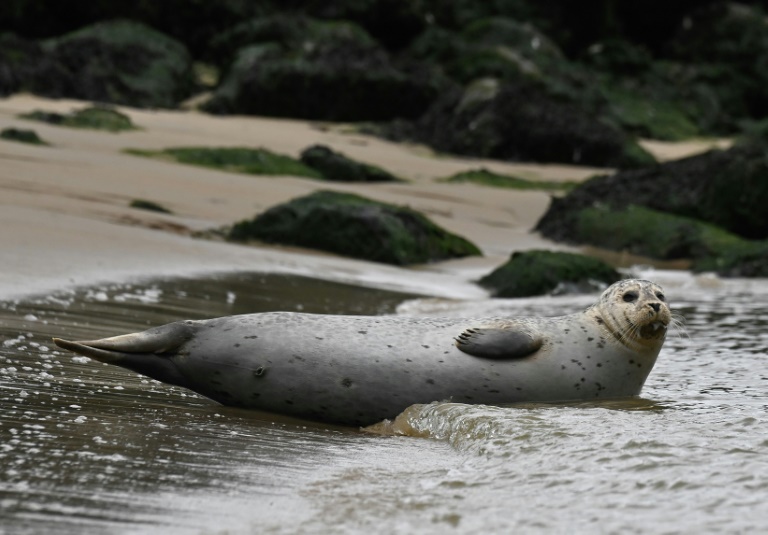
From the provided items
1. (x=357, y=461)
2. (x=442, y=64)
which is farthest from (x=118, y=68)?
(x=357, y=461)

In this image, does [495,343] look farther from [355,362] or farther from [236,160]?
[236,160]

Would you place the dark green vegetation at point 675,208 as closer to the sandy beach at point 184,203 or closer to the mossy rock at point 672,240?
the mossy rock at point 672,240

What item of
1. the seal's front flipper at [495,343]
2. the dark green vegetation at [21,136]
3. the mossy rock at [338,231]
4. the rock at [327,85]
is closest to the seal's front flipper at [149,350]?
the seal's front flipper at [495,343]

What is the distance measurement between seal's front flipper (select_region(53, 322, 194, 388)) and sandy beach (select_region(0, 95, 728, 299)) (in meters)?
1.59

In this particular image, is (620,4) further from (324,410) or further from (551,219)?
(324,410)

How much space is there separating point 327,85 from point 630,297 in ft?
51.8

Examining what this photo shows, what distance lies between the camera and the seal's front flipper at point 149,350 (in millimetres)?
4203

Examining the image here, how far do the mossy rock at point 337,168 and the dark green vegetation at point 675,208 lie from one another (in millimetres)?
2248

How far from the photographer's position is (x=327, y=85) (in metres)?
20.4

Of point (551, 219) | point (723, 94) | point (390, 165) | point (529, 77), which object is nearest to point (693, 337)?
point (551, 219)

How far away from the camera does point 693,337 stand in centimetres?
652

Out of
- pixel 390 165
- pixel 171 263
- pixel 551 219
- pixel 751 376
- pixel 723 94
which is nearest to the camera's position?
pixel 751 376

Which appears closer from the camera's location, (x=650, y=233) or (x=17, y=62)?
(x=650, y=233)

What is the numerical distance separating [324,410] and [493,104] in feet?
50.1
